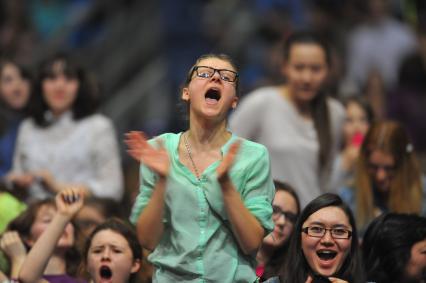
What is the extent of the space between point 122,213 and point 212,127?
6.98 ft

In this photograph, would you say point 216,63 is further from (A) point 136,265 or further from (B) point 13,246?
(B) point 13,246

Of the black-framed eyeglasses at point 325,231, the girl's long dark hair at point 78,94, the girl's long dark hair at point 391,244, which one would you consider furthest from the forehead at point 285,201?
the girl's long dark hair at point 78,94

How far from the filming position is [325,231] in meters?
6.73

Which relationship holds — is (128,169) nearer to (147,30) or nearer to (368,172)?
(147,30)

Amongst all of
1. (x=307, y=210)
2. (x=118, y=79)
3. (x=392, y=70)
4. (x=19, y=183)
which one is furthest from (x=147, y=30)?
(x=307, y=210)

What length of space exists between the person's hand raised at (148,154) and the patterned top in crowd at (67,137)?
2.82m

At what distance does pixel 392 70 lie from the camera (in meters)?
12.6

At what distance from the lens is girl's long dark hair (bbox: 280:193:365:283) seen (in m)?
6.71

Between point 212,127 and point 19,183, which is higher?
point 212,127

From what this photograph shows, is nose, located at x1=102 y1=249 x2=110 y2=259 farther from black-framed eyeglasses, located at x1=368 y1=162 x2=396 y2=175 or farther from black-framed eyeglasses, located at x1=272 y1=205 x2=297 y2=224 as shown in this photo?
black-framed eyeglasses, located at x1=368 y1=162 x2=396 y2=175

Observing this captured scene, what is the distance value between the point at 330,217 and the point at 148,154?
1.21m

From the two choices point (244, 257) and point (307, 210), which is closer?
point (244, 257)

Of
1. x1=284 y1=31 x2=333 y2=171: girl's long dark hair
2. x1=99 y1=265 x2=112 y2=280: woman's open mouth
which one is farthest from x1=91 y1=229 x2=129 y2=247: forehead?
x1=284 y1=31 x2=333 y2=171: girl's long dark hair

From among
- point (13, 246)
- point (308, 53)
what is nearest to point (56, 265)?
point (13, 246)
